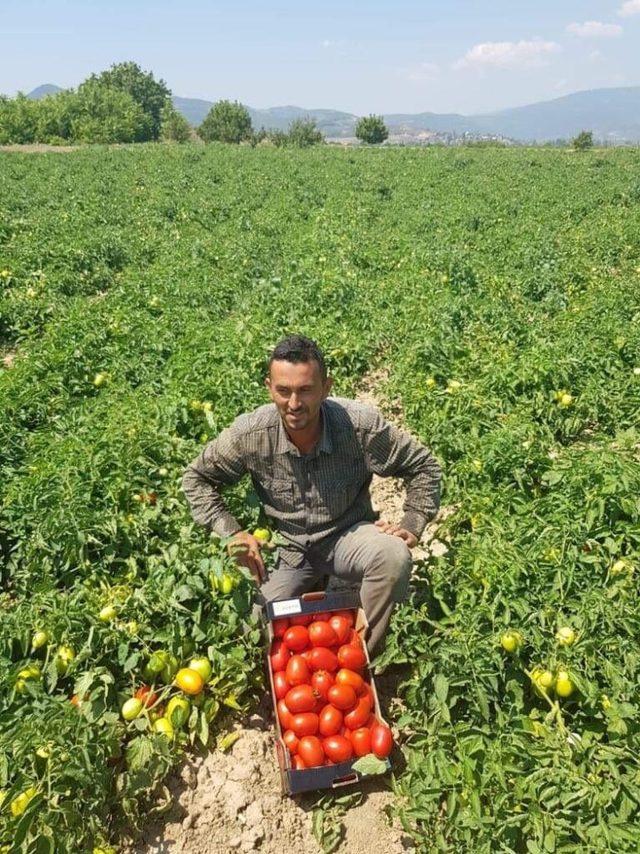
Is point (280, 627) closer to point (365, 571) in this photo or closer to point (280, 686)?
point (280, 686)

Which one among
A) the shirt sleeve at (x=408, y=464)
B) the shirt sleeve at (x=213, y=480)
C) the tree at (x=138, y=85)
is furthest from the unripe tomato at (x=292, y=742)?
the tree at (x=138, y=85)

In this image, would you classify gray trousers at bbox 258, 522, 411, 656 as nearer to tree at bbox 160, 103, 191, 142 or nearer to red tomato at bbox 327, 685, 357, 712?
red tomato at bbox 327, 685, 357, 712

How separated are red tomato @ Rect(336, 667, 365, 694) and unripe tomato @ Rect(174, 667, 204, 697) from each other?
60cm

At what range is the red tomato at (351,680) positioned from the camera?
2.69 m

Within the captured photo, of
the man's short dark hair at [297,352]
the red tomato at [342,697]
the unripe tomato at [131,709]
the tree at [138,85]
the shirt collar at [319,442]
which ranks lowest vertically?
the unripe tomato at [131,709]

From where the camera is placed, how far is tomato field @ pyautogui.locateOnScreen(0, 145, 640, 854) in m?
2.28

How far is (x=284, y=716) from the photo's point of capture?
2.68 metres

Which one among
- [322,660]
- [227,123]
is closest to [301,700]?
[322,660]

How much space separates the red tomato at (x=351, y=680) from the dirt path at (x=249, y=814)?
1.25 feet

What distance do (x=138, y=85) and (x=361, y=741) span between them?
90.0m

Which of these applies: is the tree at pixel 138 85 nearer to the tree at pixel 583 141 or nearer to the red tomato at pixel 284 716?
the tree at pixel 583 141

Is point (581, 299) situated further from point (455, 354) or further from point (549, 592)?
point (549, 592)

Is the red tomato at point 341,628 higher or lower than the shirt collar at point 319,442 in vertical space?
lower

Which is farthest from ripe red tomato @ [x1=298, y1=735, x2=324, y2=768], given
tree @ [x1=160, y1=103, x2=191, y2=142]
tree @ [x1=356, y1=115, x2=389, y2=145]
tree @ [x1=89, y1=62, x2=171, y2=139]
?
tree @ [x1=89, y1=62, x2=171, y2=139]
